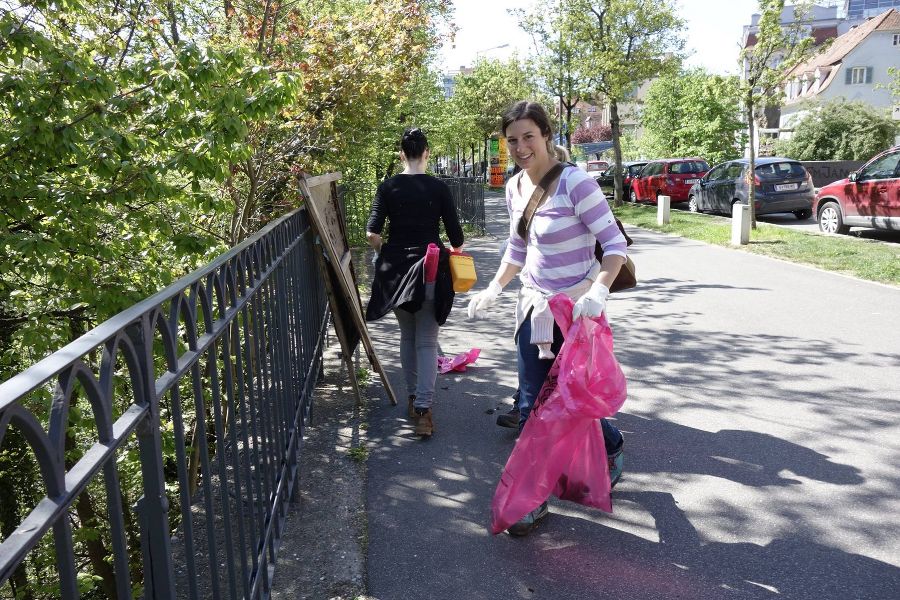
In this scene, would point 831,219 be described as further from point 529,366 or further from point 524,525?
point 524,525

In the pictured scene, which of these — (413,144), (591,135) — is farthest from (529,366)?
(591,135)

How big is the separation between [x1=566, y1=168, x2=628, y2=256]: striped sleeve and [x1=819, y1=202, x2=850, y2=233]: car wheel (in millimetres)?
13285

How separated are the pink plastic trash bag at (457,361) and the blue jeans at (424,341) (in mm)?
1267

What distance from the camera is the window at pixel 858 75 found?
2306 inches

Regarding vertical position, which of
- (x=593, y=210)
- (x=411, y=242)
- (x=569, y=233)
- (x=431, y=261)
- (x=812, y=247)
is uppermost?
(x=593, y=210)

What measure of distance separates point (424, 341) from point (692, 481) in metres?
1.86

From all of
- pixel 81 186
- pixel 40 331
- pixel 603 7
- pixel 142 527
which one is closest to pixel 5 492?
pixel 40 331

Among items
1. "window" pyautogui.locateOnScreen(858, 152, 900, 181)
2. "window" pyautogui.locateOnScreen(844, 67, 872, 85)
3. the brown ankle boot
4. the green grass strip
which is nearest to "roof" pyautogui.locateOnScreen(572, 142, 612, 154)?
"window" pyautogui.locateOnScreen(844, 67, 872, 85)

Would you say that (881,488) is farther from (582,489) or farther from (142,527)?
(142,527)

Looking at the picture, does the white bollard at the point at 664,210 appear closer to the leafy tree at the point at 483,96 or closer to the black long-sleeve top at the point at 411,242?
the black long-sleeve top at the point at 411,242

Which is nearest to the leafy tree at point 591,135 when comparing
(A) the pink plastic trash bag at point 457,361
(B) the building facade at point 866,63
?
(B) the building facade at point 866,63

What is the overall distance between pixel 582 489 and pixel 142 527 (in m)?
2.25

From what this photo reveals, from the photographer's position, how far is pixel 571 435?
3.48 meters

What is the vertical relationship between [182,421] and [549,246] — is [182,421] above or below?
below
